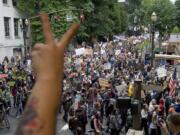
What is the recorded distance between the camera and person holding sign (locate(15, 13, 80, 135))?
Answer: 1761 millimetres

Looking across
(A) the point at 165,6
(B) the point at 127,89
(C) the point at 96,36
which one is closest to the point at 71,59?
(B) the point at 127,89

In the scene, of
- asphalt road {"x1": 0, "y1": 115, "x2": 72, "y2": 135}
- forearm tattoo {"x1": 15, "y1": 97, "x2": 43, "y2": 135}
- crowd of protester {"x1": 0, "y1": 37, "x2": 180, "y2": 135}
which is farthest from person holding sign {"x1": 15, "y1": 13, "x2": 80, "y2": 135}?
asphalt road {"x1": 0, "y1": 115, "x2": 72, "y2": 135}

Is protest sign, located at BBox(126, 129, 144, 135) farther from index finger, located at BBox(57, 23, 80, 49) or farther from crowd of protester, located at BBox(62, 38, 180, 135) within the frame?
index finger, located at BBox(57, 23, 80, 49)

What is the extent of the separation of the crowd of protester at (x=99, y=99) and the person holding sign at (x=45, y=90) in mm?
2447

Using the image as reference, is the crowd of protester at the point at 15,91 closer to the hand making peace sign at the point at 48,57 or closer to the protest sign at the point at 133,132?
the protest sign at the point at 133,132

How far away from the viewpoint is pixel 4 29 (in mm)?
46562

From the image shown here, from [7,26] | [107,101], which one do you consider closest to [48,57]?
[107,101]

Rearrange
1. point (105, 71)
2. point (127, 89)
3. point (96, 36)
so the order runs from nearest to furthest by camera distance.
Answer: point (127, 89) → point (105, 71) → point (96, 36)

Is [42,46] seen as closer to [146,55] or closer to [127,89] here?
[127,89]

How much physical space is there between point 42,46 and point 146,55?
39523mm

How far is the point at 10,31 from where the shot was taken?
48.0 meters

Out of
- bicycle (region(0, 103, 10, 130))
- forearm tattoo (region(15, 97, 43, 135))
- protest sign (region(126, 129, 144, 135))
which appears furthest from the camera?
bicycle (region(0, 103, 10, 130))

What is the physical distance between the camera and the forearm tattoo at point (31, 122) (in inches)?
68.7

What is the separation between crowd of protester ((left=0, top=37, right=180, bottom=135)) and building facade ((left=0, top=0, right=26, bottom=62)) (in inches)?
496
